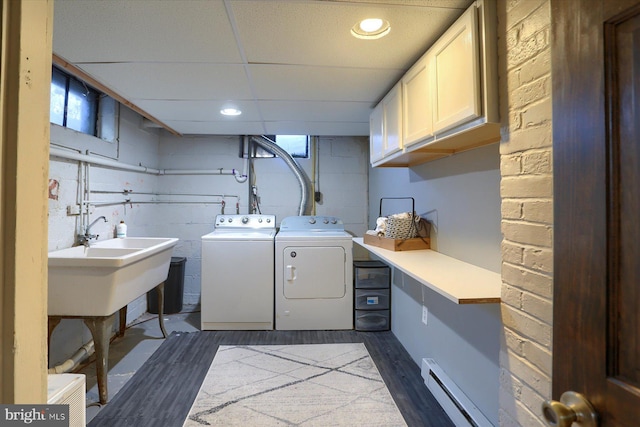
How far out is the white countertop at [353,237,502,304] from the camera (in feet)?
3.65

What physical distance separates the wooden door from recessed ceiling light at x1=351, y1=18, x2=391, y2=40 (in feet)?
3.01

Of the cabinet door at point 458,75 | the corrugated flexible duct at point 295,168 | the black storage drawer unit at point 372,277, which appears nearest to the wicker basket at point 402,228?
the cabinet door at point 458,75

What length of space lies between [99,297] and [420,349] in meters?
2.18

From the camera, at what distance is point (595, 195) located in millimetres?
523

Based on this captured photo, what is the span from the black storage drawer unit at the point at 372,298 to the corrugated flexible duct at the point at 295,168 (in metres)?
1.09

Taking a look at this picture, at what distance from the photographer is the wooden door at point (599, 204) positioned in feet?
1.56

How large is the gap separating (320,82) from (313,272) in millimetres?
1756

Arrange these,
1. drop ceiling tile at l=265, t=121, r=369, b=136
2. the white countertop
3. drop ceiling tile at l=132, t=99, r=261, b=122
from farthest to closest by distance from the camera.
Answer: drop ceiling tile at l=265, t=121, r=369, b=136 < drop ceiling tile at l=132, t=99, r=261, b=122 < the white countertop

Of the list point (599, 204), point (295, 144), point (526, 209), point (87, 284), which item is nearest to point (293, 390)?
point (87, 284)

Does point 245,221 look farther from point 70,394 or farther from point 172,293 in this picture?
point 70,394

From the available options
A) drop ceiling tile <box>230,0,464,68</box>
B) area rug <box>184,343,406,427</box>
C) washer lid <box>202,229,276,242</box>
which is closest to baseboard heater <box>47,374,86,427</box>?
area rug <box>184,343,406,427</box>

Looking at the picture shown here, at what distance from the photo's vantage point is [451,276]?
139cm

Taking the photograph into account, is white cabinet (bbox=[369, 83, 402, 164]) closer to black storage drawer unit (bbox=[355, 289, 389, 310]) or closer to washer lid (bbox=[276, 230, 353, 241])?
washer lid (bbox=[276, 230, 353, 241])

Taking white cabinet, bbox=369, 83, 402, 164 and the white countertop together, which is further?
white cabinet, bbox=369, 83, 402, 164
